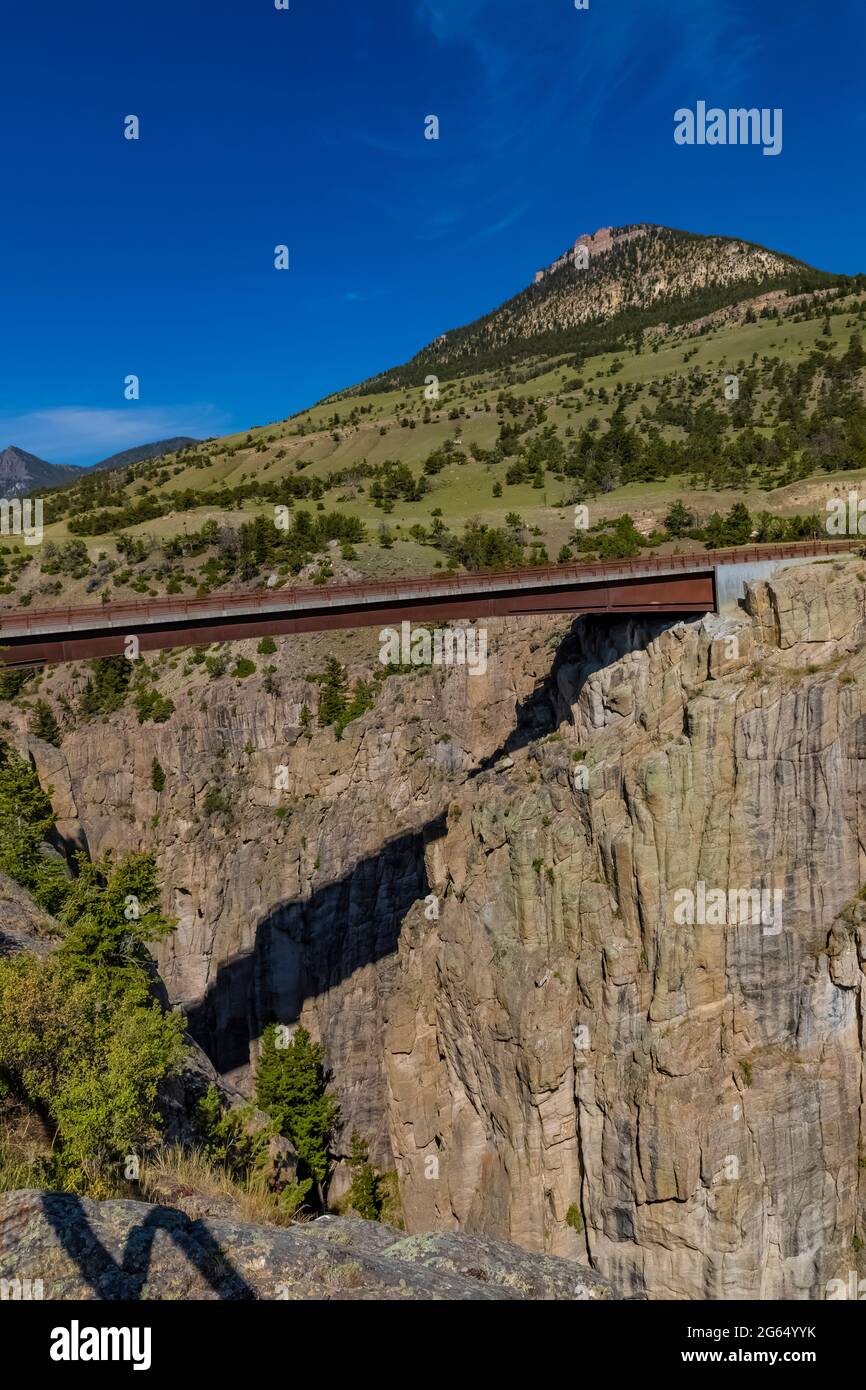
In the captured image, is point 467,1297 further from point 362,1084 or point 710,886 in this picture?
point 362,1084

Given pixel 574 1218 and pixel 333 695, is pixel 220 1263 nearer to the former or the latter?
pixel 574 1218

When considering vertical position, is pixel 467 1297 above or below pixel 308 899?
above

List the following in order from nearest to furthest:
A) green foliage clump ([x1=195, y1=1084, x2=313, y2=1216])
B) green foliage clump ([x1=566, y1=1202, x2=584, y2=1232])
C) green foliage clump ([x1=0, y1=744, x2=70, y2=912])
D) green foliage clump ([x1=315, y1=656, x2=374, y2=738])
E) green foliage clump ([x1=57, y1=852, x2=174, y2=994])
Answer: green foliage clump ([x1=195, y1=1084, x2=313, y2=1216]), green foliage clump ([x1=57, y1=852, x2=174, y2=994]), green foliage clump ([x1=0, y1=744, x2=70, y2=912]), green foliage clump ([x1=566, y1=1202, x2=584, y2=1232]), green foliage clump ([x1=315, y1=656, x2=374, y2=738])

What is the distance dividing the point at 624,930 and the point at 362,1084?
20.7 metres

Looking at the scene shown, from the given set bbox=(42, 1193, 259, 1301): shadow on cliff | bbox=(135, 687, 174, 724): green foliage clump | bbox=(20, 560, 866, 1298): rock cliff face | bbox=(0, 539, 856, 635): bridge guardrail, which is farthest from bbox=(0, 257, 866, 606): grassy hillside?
bbox=(42, 1193, 259, 1301): shadow on cliff

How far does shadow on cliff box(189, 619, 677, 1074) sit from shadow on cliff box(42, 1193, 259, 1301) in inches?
1392

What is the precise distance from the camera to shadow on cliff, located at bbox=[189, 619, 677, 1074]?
4544 centimetres

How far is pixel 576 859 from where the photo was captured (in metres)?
31.6

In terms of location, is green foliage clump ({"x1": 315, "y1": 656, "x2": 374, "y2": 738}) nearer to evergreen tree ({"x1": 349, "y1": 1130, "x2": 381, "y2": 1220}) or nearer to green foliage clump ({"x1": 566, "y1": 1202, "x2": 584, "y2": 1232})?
evergreen tree ({"x1": 349, "y1": 1130, "x2": 381, "y2": 1220})

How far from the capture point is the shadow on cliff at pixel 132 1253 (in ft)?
26.1

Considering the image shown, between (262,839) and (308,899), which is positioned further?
(262,839)
